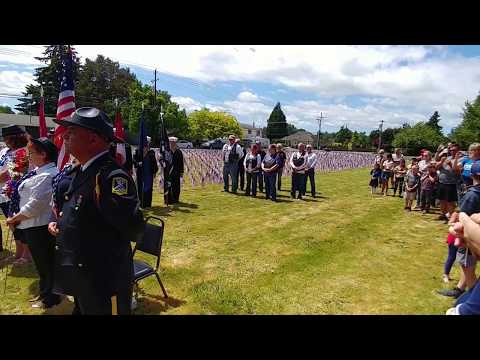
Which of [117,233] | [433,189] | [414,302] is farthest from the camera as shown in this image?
[433,189]

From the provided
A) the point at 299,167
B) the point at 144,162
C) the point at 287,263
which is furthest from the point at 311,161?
the point at 287,263

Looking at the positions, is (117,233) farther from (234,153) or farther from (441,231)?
(234,153)

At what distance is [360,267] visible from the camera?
18.7 feet

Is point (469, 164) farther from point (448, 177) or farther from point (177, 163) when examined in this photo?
point (177, 163)

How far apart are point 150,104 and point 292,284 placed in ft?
160

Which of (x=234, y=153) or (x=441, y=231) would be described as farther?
(x=234, y=153)

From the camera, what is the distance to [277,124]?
94.0 m

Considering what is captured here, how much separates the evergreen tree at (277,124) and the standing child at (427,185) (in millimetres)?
84006

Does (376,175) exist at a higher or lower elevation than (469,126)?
lower

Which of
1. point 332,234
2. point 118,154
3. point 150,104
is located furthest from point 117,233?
point 150,104

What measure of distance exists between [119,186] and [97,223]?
1.05 ft

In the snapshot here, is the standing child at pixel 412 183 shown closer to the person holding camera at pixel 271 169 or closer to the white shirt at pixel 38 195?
the person holding camera at pixel 271 169

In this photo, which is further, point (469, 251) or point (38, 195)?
point (469, 251)

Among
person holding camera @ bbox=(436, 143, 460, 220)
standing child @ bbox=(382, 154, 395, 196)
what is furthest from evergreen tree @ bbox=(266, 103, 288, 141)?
person holding camera @ bbox=(436, 143, 460, 220)
